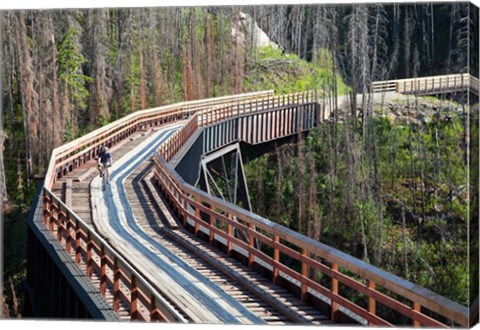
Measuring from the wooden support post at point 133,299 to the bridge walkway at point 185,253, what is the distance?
1.01ft

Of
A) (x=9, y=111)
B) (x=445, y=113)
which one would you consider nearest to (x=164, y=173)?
(x=9, y=111)

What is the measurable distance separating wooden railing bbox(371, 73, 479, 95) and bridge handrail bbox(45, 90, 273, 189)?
1.71m

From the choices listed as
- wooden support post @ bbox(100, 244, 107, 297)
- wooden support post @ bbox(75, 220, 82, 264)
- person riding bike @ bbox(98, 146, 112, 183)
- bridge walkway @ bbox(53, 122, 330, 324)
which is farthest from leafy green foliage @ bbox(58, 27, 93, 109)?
wooden support post @ bbox(100, 244, 107, 297)

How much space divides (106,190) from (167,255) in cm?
352

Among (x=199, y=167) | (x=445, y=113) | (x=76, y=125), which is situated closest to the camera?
(x=445, y=113)

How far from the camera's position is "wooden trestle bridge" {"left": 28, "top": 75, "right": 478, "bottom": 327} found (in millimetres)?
8297

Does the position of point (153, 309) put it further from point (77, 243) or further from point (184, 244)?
point (184, 244)

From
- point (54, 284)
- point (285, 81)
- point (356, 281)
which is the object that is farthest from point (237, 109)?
point (356, 281)

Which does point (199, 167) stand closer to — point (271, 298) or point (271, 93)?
point (271, 93)

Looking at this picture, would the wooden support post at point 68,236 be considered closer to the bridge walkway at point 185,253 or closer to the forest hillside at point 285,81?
the bridge walkway at point 185,253

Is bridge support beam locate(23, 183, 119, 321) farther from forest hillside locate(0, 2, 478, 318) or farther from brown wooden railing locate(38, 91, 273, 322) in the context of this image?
forest hillside locate(0, 2, 478, 318)

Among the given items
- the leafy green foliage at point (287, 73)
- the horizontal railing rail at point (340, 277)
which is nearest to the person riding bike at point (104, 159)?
the horizontal railing rail at point (340, 277)

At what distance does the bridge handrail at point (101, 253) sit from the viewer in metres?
7.63

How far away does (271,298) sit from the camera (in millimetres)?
9000
